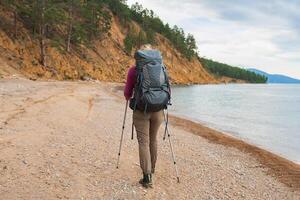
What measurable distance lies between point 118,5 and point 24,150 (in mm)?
104197

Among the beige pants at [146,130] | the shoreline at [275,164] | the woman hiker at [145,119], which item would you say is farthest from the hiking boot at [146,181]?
the shoreline at [275,164]

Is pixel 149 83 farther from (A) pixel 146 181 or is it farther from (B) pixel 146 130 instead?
(A) pixel 146 181

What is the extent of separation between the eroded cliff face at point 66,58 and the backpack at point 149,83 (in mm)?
38885

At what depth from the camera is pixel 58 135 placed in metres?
13.8

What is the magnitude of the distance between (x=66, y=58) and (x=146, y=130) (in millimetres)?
Result: 56212

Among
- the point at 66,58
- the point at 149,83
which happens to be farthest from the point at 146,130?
the point at 66,58

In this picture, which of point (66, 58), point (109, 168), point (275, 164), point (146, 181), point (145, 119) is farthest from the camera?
point (66, 58)

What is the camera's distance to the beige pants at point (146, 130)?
333 inches

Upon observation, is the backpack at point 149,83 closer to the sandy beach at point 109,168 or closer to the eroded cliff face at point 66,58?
the sandy beach at point 109,168

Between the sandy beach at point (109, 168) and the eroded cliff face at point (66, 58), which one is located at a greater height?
the eroded cliff face at point (66, 58)

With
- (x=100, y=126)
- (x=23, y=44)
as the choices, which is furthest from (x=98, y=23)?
(x=100, y=126)

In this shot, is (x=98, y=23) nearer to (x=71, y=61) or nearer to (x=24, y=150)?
(x=71, y=61)

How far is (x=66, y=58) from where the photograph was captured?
62906mm

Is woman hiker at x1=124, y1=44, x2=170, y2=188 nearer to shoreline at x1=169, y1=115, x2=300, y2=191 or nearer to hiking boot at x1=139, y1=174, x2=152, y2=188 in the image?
hiking boot at x1=139, y1=174, x2=152, y2=188
